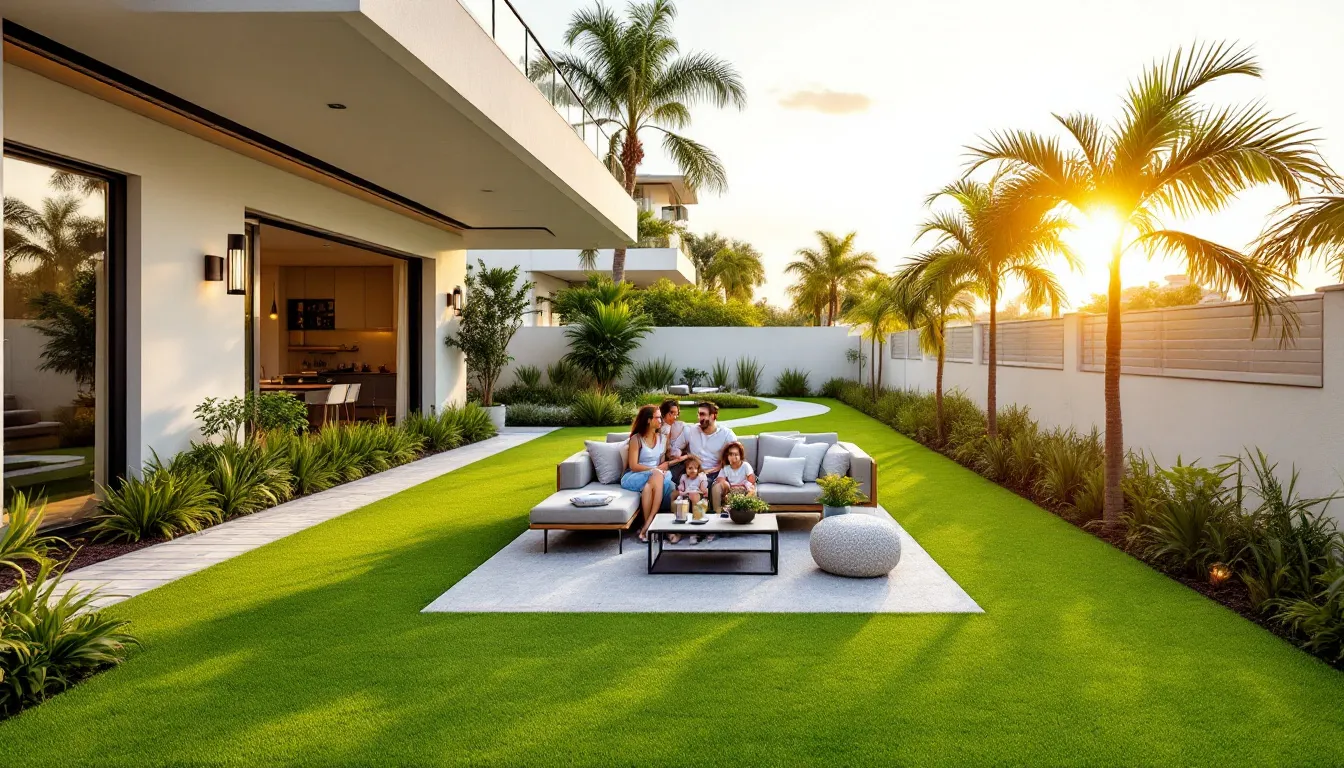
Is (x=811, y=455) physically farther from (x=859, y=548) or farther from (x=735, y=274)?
(x=735, y=274)

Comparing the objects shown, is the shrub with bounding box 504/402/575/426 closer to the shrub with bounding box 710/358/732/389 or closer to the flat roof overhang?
the flat roof overhang

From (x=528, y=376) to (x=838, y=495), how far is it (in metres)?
15.5

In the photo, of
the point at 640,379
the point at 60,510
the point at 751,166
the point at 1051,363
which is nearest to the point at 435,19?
the point at 60,510

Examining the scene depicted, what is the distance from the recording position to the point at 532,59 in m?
9.13

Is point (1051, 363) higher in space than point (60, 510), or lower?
higher

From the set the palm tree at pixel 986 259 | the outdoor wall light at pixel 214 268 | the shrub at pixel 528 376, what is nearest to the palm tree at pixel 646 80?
→ the shrub at pixel 528 376

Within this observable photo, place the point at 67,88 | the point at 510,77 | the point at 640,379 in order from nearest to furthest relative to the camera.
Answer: the point at 67,88, the point at 510,77, the point at 640,379

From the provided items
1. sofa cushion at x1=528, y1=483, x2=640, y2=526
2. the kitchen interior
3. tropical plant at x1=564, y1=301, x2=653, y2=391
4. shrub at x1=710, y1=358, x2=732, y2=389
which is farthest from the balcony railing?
shrub at x1=710, y1=358, x2=732, y2=389

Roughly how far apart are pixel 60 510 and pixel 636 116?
1699 centimetres

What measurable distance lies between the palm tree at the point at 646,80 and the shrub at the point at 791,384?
6.74 m

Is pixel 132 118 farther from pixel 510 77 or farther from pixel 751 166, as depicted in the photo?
pixel 751 166

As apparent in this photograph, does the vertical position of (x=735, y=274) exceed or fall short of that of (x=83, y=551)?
it exceeds it

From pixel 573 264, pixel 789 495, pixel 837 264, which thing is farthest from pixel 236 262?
pixel 837 264

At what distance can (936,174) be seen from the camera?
11.8m
